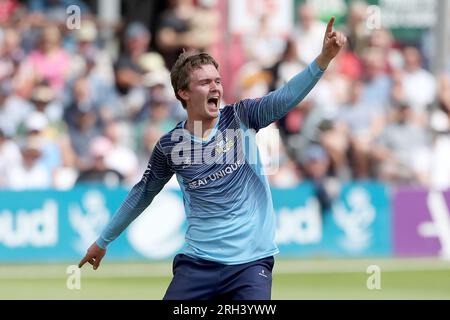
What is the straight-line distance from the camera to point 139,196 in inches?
320

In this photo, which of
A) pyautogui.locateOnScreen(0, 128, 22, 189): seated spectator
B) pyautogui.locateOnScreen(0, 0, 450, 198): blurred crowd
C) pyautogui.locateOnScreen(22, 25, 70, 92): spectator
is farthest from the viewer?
pyautogui.locateOnScreen(22, 25, 70, 92): spectator

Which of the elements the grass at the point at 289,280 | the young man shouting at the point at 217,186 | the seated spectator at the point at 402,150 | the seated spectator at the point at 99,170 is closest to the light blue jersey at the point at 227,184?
the young man shouting at the point at 217,186

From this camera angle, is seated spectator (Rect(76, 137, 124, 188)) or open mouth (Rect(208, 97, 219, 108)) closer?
open mouth (Rect(208, 97, 219, 108))

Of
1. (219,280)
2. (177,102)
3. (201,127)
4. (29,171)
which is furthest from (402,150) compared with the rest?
(219,280)

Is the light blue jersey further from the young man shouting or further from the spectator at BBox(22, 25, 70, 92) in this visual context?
the spectator at BBox(22, 25, 70, 92)

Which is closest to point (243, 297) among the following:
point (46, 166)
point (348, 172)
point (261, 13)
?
point (46, 166)

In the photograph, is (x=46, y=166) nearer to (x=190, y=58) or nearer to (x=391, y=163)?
(x=391, y=163)

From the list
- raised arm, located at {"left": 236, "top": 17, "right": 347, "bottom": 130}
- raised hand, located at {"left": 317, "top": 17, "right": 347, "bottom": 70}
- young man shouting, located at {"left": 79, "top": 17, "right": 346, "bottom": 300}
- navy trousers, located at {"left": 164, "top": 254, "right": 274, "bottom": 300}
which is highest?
raised hand, located at {"left": 317, "top": 17, "right": 347, "bottom": 70}

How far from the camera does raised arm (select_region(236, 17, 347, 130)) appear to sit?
738cm

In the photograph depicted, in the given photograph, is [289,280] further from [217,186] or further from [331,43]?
[331,43]

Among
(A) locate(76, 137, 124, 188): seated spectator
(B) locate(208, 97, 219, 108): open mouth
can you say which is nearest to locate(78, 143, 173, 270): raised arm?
(B) locate(208, 97, 219, 108): open mouth

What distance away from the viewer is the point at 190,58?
26.0ft

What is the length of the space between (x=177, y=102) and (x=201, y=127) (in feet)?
30.9

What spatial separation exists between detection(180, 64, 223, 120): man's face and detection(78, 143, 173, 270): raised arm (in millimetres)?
387
